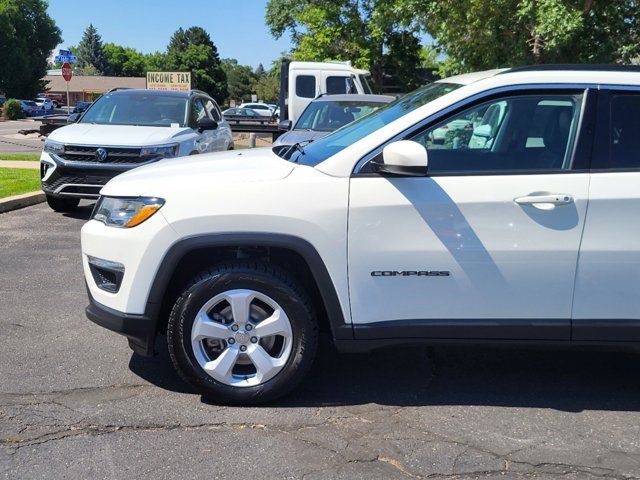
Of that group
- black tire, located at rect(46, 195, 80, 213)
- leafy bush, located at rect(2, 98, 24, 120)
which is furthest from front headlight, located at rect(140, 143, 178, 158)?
leafy bush, located at rect(2, 98, 24, 120)

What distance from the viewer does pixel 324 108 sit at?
10.9m

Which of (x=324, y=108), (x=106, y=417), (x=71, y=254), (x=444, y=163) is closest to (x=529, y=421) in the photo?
(x=444, y=163)

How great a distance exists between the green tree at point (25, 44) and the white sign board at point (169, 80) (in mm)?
40871

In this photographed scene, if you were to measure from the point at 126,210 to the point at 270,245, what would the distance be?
85 centimetres

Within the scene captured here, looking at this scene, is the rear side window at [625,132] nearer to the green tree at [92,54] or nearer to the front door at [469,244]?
the front door at [469,244]

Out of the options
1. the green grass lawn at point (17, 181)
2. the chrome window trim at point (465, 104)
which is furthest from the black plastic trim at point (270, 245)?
the green grass lawn at point (17, 181)

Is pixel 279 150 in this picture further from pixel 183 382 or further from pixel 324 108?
pixel 324 108

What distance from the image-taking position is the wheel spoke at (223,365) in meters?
3.76

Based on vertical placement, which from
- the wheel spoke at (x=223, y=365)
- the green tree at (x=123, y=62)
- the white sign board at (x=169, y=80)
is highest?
the green tree at (x=123, y=62)

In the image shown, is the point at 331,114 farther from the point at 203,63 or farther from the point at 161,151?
the point at 203,63

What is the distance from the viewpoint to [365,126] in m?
4.22

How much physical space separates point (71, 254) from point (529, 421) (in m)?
5.18

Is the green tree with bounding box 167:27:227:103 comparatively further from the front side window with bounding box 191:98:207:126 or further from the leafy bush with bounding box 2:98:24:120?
the front side window with bounding box 191:98:207:126

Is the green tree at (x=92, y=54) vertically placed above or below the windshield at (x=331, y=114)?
above
